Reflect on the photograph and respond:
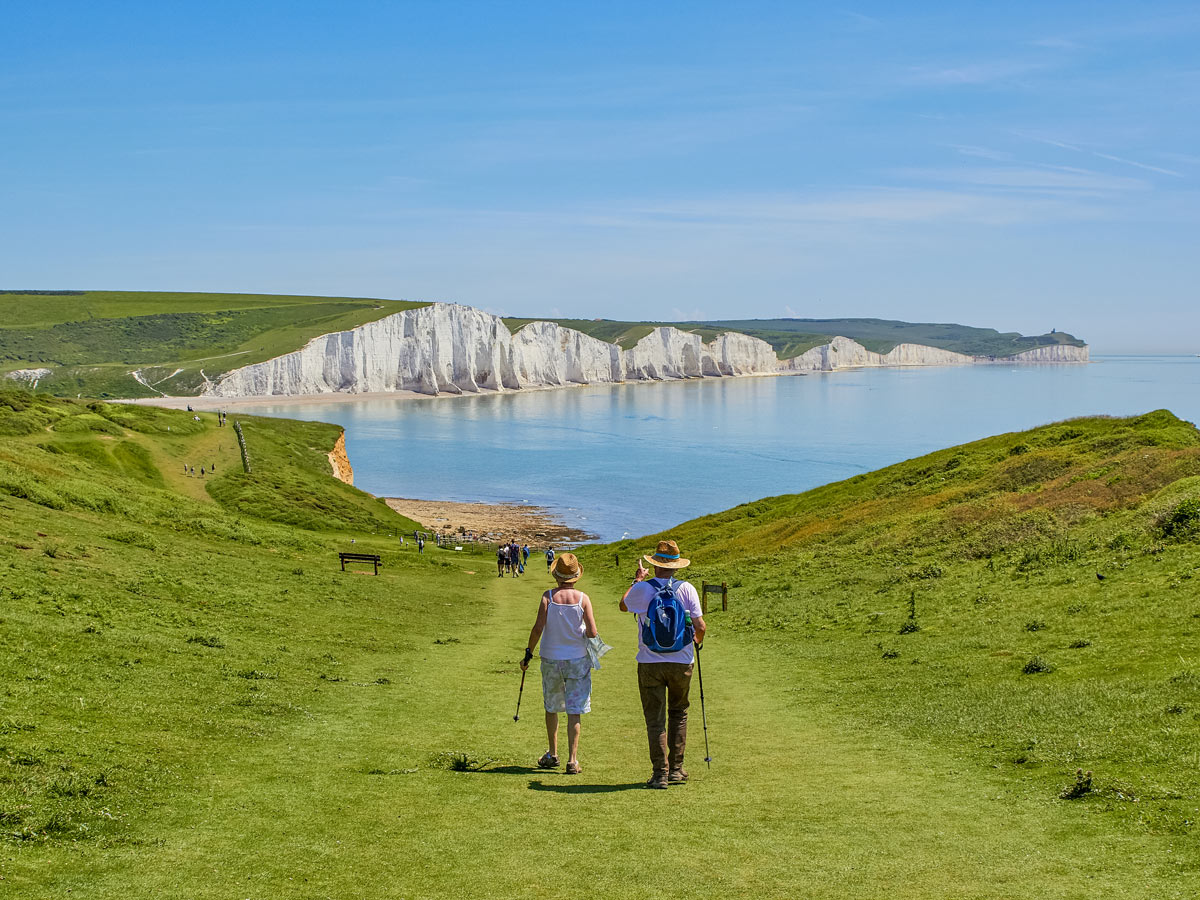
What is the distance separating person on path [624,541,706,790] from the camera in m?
10.4

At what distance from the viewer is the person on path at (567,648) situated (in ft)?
35.4

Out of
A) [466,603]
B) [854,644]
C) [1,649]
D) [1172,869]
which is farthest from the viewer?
[466,603]

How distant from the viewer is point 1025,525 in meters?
28.3

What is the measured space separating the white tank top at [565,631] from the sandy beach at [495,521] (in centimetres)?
5612

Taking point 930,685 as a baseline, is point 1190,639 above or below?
above

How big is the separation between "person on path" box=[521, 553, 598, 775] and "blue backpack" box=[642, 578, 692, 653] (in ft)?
2.35

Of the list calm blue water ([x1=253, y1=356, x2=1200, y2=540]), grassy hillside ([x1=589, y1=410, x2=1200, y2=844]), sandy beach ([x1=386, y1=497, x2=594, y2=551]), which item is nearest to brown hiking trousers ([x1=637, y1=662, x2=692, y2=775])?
grassy hillside ([x1=589, y1=410, x2=1200, y2=844])

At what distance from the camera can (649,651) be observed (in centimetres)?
1051

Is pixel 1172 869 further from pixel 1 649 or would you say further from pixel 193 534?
pixel 193 534

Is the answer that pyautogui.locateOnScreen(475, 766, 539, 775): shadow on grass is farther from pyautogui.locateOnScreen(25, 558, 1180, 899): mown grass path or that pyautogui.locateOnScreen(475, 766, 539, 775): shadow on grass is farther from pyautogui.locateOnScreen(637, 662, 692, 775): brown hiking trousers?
pyautogui.locateOnScreen(637, 662, 692, 775): brown hiking trousers

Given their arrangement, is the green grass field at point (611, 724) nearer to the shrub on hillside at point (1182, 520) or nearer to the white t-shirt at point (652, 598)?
the shrub on hillside at point (1182, 520)

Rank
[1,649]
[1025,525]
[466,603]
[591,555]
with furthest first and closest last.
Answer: [591,555] < [466,603] < [1025,525] < [1,649]

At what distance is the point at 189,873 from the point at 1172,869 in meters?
7.71

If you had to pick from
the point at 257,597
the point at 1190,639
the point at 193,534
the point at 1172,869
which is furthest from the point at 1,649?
the point at 193,534
